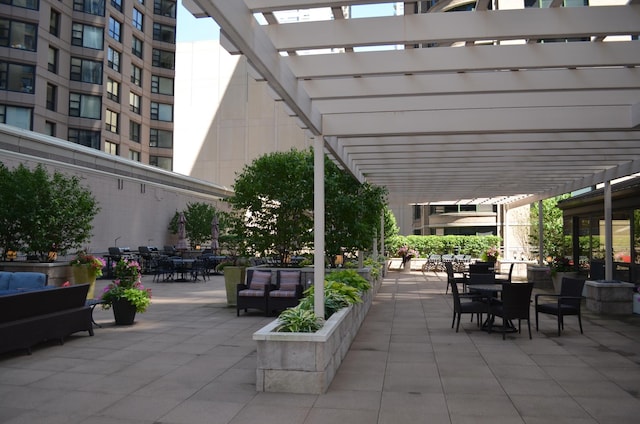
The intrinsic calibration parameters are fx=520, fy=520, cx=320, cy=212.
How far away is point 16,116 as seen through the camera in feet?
103

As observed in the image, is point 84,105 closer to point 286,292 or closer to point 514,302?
point 286,292

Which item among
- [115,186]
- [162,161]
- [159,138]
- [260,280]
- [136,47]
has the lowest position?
[260,280]

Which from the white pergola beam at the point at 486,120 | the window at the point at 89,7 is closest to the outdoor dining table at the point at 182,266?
the white pergola beam at the point at 486,120

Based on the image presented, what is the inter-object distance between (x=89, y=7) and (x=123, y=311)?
3278cm

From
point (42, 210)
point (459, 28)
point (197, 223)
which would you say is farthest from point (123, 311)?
point (197, 223)

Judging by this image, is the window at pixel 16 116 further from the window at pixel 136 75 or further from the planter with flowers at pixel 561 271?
the planter with flowers at pixel 561 271

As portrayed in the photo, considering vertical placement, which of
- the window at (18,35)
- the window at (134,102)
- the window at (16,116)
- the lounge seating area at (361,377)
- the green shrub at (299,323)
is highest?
the window at (18,35)

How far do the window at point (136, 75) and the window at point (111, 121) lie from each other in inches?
153

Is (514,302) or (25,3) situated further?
(25,3)

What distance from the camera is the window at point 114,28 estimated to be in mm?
37856

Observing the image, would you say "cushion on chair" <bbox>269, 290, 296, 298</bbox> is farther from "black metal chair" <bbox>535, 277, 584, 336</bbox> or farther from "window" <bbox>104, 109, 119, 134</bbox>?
"window" <bbox>104, 109, 119, 134</bbox>

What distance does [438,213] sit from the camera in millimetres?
46938

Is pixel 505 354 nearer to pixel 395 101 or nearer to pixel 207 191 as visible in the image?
pixel 395 101

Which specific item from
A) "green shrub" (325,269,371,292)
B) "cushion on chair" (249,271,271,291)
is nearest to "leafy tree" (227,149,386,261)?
"cushion on chair" (249,271,271,291)
